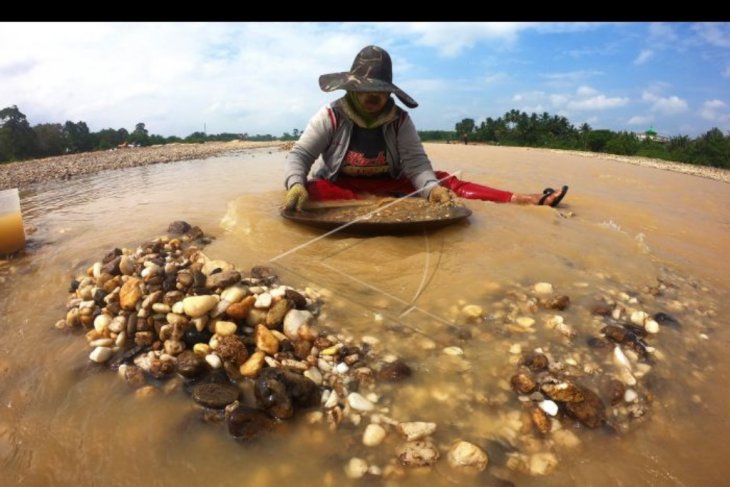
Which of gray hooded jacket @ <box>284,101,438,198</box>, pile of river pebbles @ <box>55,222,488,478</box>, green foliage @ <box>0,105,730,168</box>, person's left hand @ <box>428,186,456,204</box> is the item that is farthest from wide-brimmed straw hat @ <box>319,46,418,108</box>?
green foliage @ <box>0,105,730,168</box>

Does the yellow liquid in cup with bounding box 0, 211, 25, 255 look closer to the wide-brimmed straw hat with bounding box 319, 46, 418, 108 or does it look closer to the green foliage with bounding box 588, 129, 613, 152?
the wide-brimmed straw hat with bounding box 319, 46, 418, 108

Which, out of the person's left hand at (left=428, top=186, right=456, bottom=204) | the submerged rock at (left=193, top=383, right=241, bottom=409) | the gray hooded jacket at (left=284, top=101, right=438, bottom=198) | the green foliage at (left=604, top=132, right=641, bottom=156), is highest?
the green foliage at (left=604, top=132, right=641, bottom=156)

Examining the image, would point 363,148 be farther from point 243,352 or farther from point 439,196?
point 243,352

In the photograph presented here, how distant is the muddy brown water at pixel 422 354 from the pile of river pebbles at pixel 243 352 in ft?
0.18

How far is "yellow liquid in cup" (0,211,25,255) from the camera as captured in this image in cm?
340

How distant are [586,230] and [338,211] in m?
2.41

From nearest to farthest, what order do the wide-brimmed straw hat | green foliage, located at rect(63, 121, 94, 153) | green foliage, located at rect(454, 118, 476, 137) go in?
the wide-brimmed straw hat
green foliage, located at rect(63, 121, 94, 153)
green foliage, located at rect(454, 118, 476, 137)

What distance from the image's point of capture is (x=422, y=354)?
196cm

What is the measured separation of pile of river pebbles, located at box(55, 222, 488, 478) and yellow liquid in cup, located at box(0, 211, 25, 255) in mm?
1329

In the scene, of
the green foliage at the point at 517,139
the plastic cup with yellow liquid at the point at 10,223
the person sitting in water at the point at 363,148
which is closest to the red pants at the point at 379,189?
the person sitting in water at the point at 363,148

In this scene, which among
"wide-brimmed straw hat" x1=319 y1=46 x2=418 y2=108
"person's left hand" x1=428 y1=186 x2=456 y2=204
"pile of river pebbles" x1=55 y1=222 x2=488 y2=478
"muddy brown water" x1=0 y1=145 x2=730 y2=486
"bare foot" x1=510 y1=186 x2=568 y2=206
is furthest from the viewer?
"bare foot" x1=510 y1=186 x2=568 y2=206

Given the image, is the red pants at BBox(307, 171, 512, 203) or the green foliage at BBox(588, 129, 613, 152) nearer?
the red pants at BBox(307, 171, 512, 203)

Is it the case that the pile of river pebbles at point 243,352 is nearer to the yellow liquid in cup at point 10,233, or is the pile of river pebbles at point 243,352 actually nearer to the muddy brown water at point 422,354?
the muddy brown water at point 422,354
